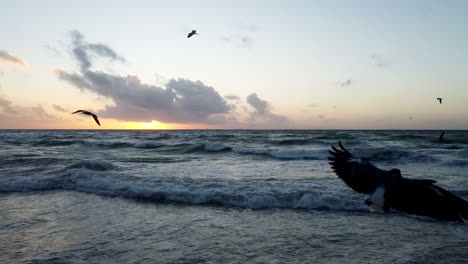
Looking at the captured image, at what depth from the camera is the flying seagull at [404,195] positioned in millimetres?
3736

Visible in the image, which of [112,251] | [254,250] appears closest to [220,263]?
[254,250]

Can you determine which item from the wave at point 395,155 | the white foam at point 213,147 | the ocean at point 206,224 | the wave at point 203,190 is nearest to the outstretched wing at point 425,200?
the ocean at point 206,224

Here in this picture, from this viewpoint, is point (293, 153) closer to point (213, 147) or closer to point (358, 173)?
point (213, 147)

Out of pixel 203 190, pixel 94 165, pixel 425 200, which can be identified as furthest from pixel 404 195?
pixel 94 165

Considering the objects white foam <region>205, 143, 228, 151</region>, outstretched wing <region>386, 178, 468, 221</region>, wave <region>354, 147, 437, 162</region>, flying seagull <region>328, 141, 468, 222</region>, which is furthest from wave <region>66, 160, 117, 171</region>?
wave <region>354, 147, 437, 162</region>

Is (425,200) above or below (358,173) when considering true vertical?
below

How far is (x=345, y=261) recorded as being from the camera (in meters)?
6.07

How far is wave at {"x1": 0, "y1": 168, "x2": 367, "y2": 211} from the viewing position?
33.3 feet

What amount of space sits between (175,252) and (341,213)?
4.51 m

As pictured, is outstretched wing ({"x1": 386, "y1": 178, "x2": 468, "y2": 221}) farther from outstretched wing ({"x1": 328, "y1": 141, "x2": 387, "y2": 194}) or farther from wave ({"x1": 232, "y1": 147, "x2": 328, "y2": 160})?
wave ({"x1": 232, "y1": 147, "x2": 328, "y2": 160})

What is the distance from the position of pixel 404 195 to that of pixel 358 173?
59cm

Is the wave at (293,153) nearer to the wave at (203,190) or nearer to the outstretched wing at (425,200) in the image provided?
the wave at (203,190)

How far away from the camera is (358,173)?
4.51 meters

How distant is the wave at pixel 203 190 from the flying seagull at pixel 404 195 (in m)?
5.53
